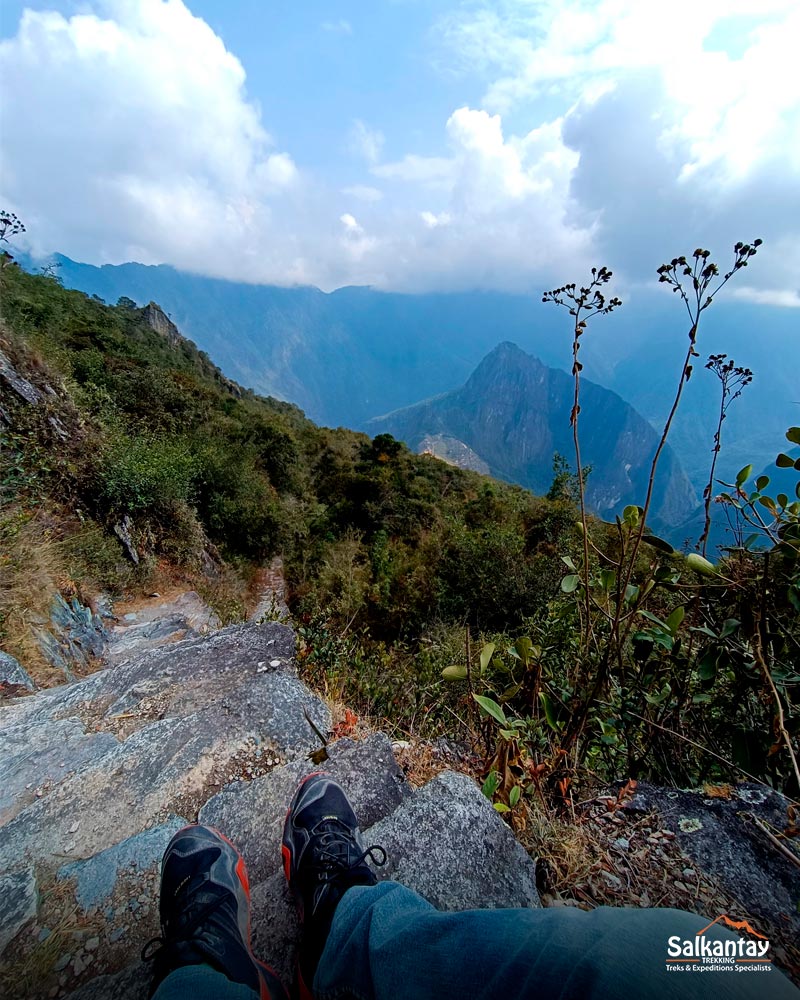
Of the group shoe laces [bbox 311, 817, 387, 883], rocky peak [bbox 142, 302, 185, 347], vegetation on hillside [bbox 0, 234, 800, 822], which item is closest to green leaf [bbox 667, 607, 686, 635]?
vegetation on hillside [bbox 0, 234, 800, 822]

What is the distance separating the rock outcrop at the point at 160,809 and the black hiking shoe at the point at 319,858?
91 mm

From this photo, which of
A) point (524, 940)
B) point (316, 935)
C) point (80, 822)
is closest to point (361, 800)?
point (316, 935)

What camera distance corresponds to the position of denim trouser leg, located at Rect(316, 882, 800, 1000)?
67cm

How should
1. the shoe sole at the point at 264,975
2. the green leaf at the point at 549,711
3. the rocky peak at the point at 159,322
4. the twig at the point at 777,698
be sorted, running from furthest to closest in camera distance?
the rocky peak at the point at 159,322, the green leaf at the point at 549,711, the shoe sole at the point at 264,975, the twig at the point at 777,698

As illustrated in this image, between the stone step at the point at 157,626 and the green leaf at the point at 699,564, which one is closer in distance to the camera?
the green leaf at the point at 699,564

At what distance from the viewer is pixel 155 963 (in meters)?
1.09

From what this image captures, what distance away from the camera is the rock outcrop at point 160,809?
121cm

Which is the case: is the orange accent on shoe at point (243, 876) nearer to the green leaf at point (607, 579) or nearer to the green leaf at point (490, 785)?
the green leaf at point (490, 785)

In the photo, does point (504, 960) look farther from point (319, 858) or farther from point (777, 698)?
point (777, 698)

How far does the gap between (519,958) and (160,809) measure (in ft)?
5.27

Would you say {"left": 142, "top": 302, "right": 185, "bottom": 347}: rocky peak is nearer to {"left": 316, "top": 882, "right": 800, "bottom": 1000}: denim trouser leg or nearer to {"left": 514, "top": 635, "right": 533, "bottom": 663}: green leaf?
{"left": 514, "top": 635, "right": 533, "bottom": 663}: green leaf

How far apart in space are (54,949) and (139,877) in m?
0.25

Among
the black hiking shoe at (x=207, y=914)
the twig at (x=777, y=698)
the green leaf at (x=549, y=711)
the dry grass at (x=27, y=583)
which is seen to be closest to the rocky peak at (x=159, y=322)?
the dry grass at (x=27, y=583)

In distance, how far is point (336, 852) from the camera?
1.34 meters
